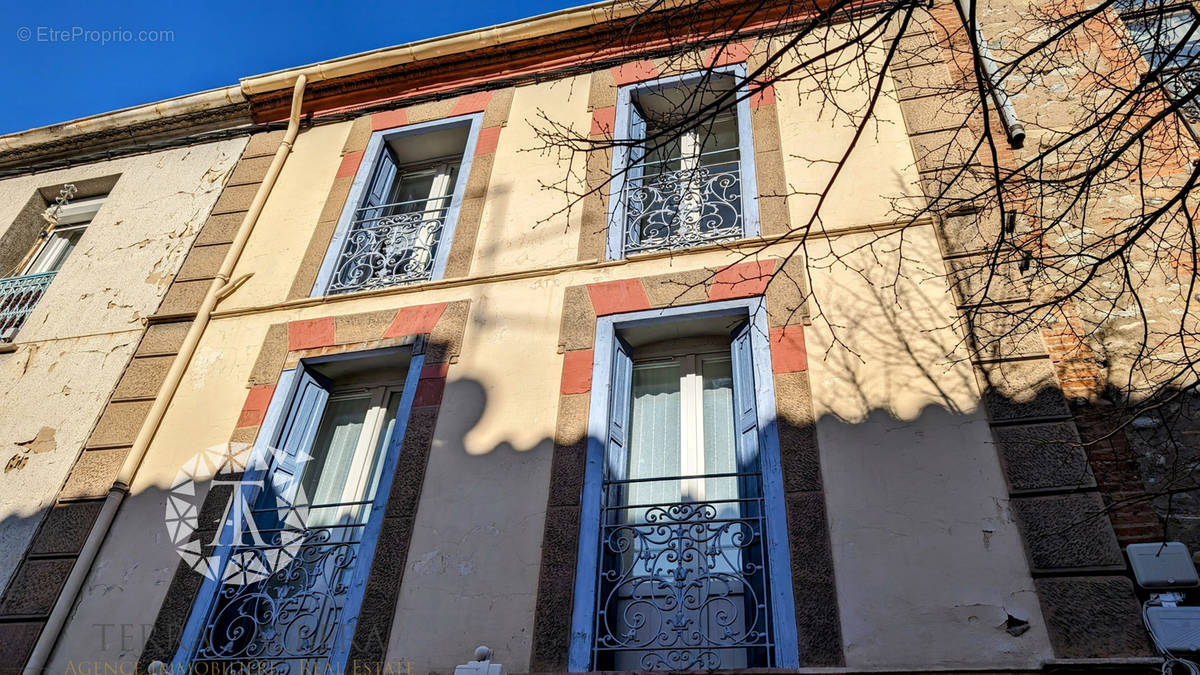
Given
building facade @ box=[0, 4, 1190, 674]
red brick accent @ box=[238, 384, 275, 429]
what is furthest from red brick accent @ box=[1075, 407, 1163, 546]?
red brick accent @ box=[238, 384, 275, 429]

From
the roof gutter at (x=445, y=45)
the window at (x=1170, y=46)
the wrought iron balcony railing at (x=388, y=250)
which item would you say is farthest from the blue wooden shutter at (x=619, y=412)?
the roof gutter at (x=445, y=45)

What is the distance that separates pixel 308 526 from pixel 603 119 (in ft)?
13.6

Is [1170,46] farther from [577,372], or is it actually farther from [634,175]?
[577,372]

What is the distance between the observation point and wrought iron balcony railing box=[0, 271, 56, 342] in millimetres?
7688

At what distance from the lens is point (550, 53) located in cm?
814

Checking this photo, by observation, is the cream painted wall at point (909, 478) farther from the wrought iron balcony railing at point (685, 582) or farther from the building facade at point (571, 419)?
the wrought iron balcony railing at point (685, 582)

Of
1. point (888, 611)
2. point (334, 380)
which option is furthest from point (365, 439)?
point (888, 611)

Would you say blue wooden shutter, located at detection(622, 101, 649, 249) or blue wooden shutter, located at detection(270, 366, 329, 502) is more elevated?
blue wooden shutter, located at detection(622, 101, 649, 249)

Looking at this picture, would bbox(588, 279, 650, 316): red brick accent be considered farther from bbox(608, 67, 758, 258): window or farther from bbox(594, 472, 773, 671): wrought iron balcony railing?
bbox(594, 472, 773, 671): wrought iron balcony railing

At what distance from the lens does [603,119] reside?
7289mm

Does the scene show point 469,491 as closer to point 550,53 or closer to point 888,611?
point 888,611

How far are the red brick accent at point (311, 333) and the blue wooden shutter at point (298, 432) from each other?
0.70ft

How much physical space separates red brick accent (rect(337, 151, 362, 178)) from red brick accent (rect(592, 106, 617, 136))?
2.29m

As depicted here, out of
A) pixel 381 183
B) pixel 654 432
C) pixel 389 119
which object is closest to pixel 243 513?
pixel 654 432
